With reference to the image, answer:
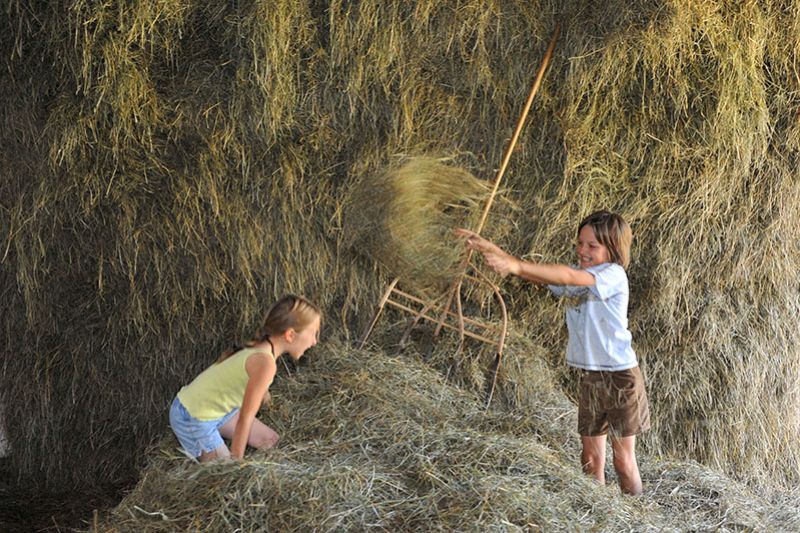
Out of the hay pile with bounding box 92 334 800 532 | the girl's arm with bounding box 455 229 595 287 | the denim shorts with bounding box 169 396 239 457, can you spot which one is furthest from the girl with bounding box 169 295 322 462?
the girl's arm with bounding box 455 229 595 287

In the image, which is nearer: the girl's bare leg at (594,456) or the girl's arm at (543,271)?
the girl's arm at (543,271)

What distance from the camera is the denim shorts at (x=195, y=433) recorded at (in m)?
3.20

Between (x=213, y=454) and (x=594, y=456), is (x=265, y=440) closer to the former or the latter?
(x=213, y=454)

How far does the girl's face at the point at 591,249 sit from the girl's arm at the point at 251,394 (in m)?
1.27

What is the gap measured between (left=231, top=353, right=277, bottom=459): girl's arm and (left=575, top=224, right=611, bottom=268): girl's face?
1265 mm

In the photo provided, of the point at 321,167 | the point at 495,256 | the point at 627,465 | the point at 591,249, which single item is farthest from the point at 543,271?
the point at 321,167

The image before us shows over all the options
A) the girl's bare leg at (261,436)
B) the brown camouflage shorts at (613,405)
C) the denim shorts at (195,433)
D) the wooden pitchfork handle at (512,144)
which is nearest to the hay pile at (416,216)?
the wooden pitchfork handle at (512,144)

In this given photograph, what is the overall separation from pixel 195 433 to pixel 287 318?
516 millimetres

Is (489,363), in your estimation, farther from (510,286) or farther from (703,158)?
(703,158)

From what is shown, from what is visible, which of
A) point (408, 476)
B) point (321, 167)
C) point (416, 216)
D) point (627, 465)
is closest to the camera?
point (408, 476)

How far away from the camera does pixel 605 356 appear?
3.42 metres

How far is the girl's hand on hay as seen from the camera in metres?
3.26

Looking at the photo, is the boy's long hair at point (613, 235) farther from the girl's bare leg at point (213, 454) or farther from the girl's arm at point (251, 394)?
the girl's bare leg at point (213, 454)

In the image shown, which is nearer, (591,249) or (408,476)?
(408,476)
